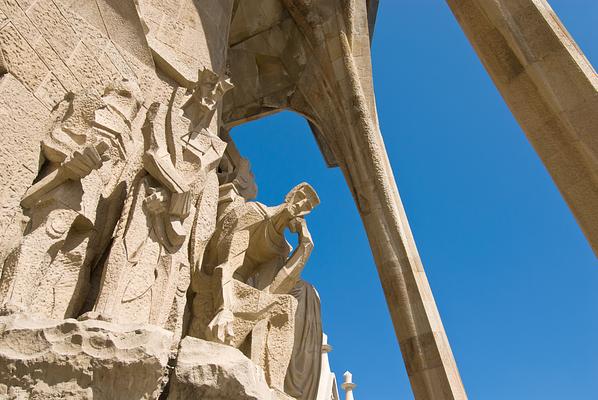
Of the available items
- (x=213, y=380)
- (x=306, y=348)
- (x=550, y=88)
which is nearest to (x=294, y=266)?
(x=306, y=348)

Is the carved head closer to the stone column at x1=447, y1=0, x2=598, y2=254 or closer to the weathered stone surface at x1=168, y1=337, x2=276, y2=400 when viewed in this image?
the stone column at x1=447, y1=0, x2=598, y2=254

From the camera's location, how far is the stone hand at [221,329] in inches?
149

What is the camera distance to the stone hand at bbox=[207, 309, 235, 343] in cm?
379

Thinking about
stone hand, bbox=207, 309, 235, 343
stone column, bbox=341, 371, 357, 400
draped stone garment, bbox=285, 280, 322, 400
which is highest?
stone column, bbox=341, 371, 357, 400

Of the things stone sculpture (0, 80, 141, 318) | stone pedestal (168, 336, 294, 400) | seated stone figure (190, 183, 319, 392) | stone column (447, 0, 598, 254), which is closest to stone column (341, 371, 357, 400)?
seated stone figure (190, 183, 319, 392)

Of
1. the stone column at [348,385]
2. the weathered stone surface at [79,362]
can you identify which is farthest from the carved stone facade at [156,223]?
the stone column at [348,385]

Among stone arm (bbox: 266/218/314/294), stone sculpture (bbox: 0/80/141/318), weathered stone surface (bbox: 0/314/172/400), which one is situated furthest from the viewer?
stone arm (bbox: 266/218/314/294)

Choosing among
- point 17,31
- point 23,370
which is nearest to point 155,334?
point 23,370

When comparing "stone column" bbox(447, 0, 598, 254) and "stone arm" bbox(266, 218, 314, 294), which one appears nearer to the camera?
"stone column" bbox(447, 0, 598, 254)

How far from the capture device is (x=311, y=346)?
5.96m

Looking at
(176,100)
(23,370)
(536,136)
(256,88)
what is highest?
(256,88)

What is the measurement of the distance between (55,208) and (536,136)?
13.4ft

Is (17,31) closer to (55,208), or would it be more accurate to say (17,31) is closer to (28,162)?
(28,162)

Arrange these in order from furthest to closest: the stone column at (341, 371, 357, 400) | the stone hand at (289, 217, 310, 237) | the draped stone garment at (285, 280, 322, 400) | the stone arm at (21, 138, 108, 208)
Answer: the stone column at (341, 371, 357, 400)
the draped stone garment at (285, 280, 322, 400)
the stone hand at (289, 217, 310, 237)
the stone arm at (21, 138, 108, 208)
